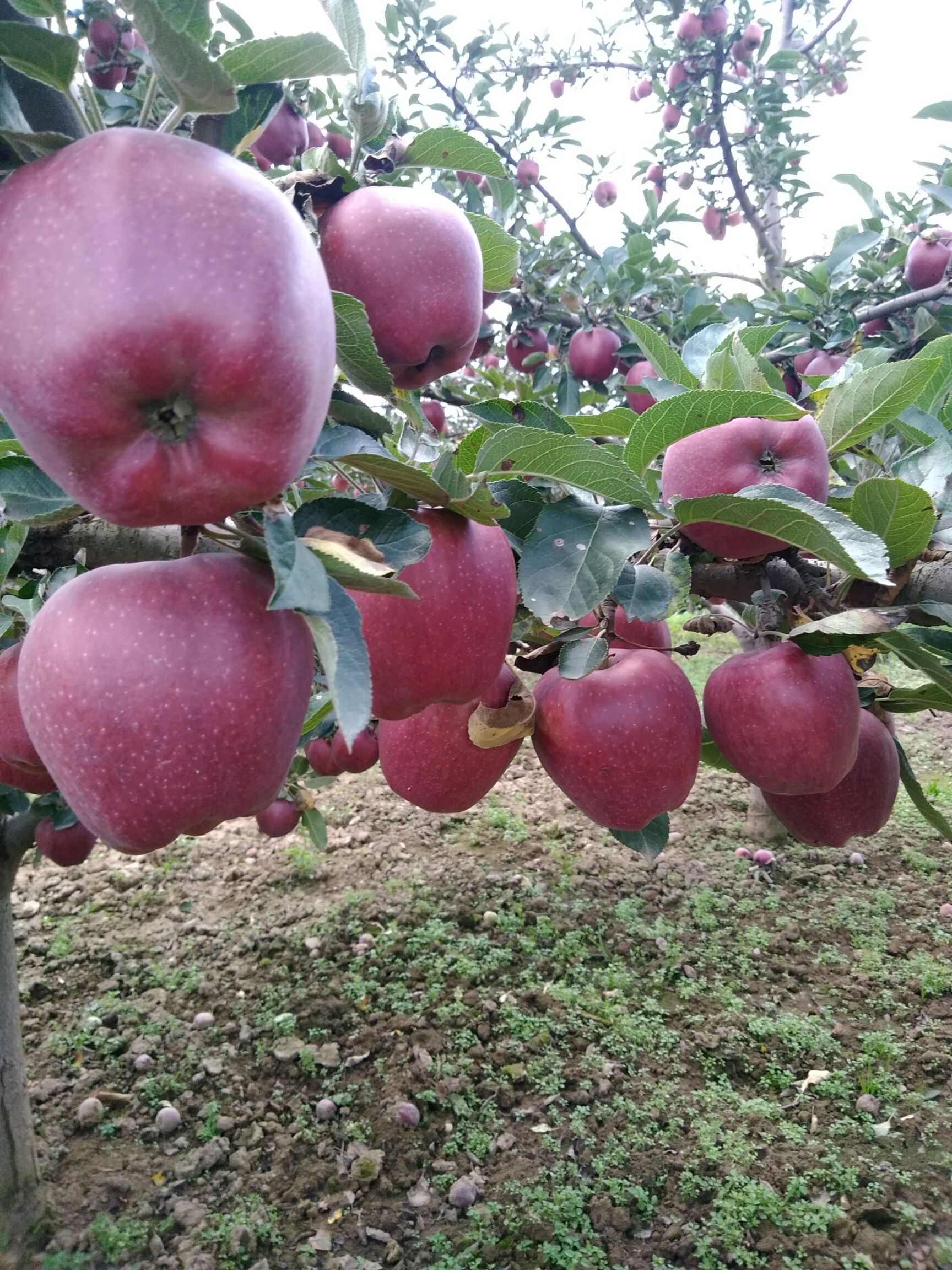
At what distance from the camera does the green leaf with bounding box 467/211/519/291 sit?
90 cm

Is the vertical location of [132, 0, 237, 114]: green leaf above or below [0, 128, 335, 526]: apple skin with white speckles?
above

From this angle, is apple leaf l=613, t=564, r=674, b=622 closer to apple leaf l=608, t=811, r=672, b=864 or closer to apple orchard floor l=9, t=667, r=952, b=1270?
apple leaf l=608, t=811, r=672, b=864

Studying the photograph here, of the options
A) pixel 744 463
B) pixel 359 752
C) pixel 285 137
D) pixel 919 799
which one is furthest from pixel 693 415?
pixel 359 752

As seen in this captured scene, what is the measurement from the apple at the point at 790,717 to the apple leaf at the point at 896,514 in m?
0.17

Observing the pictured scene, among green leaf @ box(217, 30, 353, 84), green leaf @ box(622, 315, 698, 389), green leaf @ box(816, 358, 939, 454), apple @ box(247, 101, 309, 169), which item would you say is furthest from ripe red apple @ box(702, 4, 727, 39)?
green leaf @ box(217, 30, 353, 84)

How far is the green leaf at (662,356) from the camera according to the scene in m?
1.08

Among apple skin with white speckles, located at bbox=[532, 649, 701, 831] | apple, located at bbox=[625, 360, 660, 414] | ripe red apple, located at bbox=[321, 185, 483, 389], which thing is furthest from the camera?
apple, located at bbox=[625, 360, 660, 414]

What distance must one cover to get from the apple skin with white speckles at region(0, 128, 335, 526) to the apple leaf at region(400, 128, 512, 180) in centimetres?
38

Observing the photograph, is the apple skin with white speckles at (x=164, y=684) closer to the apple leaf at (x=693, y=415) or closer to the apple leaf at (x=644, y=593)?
the apple leaf at (x=644, y=593)

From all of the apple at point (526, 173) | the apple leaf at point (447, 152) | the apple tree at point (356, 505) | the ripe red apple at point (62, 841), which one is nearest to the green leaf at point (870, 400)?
the apple tree at point (356, 505)

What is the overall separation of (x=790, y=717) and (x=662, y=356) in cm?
51

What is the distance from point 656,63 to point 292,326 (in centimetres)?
451

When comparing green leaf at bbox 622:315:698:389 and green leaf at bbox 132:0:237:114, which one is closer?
green leaf at bbox 132:0:237:114

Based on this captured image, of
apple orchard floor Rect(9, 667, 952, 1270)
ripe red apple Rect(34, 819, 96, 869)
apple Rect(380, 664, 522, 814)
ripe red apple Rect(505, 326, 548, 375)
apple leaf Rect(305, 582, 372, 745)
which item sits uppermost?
apple leaf Rect(305, 582, 372, 745)
